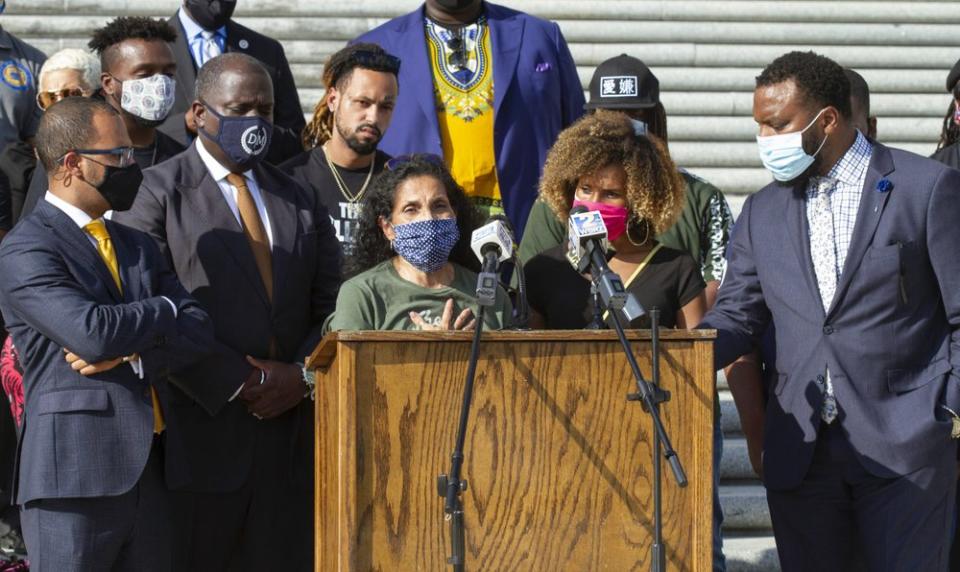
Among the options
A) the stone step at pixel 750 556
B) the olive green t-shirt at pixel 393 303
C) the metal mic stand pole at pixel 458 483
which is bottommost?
the stone step at pixel 750 556

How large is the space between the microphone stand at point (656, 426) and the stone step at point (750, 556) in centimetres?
307

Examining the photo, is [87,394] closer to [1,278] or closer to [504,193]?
[1,278]

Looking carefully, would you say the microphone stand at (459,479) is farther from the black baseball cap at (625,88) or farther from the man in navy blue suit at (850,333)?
the black baseball cap at (625,88)

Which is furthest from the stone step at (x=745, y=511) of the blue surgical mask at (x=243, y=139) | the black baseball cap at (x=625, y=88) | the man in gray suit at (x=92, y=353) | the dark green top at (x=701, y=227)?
the man in gray suit at (x=92, y=353)

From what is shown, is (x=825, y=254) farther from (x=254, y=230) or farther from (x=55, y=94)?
(x=55, y=94)

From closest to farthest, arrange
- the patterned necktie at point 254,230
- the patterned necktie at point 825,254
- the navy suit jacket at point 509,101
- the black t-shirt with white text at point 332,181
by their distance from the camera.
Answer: the patterned necktie at point 825,254, the patterned necktie at point 254,230, the black t-shirt with white text at point 332,181, the navy suit jacket at point 509,101

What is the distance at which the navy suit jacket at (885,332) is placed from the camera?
502 cm

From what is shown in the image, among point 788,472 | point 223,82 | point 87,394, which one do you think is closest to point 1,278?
point 87,394

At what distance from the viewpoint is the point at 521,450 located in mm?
4133

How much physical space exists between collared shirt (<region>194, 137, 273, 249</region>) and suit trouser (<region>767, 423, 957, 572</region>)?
2110 mm

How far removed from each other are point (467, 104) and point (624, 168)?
164cm

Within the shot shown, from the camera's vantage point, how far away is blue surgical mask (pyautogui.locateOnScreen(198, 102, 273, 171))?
5.81 meters

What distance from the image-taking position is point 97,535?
490 cm

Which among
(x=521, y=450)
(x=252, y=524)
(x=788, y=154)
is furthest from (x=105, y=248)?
(x=788, y=154)
